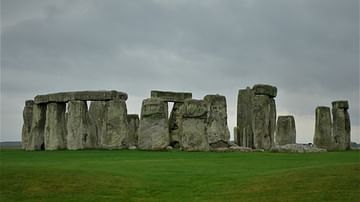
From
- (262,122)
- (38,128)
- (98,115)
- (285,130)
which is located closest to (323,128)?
(285,130)

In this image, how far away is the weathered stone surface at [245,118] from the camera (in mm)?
37812

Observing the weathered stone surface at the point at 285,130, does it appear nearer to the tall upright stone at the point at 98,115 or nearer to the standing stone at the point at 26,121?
the tall upright stone at the point at 98,115

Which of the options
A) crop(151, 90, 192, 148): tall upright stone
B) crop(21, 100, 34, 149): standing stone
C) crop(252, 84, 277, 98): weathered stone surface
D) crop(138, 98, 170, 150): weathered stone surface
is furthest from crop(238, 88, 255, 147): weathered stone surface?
crop(21, 100, 34, 149): standing stone

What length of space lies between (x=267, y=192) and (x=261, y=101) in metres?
21.0

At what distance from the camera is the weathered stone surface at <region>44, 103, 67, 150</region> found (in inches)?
1454

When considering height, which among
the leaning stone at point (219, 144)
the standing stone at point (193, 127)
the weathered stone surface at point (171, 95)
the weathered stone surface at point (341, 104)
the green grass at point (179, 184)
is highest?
the weathered stone surface at point (171, 95)

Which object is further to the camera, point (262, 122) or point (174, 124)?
point (174, 124)

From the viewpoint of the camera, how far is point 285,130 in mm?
38844

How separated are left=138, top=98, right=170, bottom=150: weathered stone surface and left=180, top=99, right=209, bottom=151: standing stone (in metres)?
1.30

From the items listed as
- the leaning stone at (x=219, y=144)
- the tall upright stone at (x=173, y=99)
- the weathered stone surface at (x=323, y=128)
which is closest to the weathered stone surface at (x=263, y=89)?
the leaning stone at (x=219, y=144)

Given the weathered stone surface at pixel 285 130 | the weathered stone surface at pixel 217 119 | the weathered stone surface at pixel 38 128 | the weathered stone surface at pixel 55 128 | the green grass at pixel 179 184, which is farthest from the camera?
the weathered stone surface at pixel 285 130

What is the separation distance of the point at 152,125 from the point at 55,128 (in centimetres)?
665

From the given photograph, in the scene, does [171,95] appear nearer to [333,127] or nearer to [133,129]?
[133,129]

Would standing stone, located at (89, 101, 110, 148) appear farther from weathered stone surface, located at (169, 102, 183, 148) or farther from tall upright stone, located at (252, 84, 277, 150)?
tall upright stone, located at (252, 84, 277, 150)
